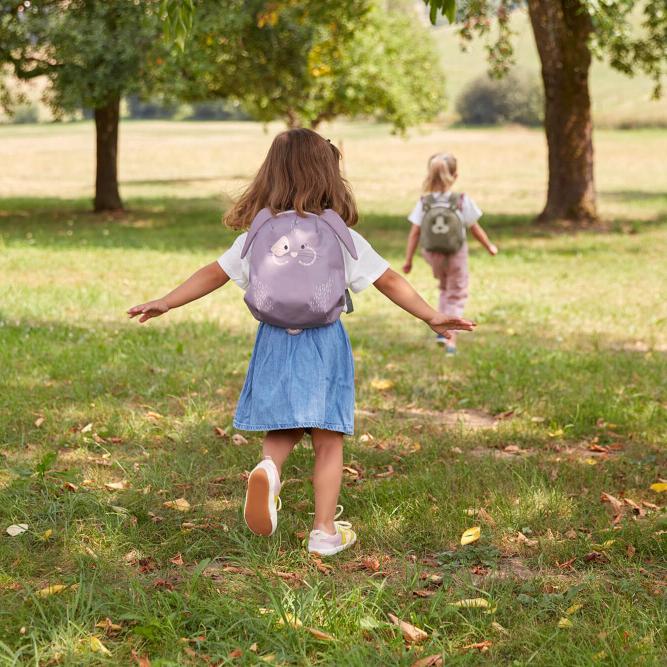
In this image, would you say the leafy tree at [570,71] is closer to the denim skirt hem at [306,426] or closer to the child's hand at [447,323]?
the child's hand at [447,323]

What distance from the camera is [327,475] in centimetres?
399

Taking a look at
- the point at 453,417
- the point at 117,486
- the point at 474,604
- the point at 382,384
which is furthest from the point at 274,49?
the point at 474,604

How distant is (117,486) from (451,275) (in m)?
4.20

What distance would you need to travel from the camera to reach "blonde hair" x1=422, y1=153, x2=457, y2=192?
25.1 feet

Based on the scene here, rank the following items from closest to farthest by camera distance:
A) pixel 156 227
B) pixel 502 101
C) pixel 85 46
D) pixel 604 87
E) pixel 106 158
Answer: pixel 85 46 < pixel 156 227 < pixel 106 158 < pixel 502 101 < pixel 604 87

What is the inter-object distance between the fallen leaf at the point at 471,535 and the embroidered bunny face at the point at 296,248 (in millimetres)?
1309

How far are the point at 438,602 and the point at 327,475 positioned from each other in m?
0.79

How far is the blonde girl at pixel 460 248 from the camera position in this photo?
25.2 feet

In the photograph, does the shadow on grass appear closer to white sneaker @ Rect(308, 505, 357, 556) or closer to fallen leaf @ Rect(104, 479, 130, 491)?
fallen leaf @ Rect(104, 479, 130, 491)

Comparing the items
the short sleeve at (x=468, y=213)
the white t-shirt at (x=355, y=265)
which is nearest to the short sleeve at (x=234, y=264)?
the white t-shirt at (x=355, y=265)

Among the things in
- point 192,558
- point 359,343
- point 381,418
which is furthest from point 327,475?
point 359,343

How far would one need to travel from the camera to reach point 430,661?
3.00 metres

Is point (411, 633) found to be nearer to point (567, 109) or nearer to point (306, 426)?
point (306, 426)

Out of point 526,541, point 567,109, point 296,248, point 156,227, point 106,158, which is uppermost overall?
point 567,109
